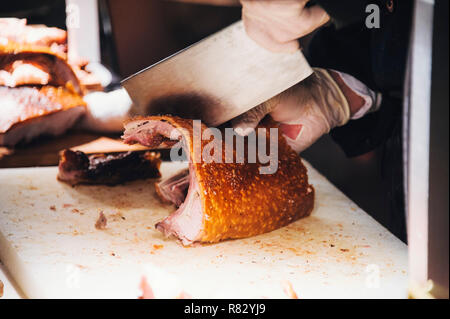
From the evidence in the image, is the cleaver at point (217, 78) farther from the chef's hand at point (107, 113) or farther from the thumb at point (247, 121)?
the chef's hand at point (107, 113)

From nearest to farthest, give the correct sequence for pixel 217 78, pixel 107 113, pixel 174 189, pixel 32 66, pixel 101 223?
pixel 217 78 < pixel 101 223 < pixel 174 189 < pixel 32 66 < pixel 107 113

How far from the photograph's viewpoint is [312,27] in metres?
1.19

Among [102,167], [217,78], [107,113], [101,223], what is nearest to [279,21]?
[217,78]

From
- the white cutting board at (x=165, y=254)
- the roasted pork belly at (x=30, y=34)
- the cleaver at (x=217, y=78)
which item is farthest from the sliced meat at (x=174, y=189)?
the roasted pork belly at (x=30, y=34)

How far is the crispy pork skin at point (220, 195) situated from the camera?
1.38 m

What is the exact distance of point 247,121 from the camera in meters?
1.52

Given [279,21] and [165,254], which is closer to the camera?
[279,21]

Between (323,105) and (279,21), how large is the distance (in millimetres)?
665

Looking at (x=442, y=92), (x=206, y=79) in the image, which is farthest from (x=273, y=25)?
(x=442, y=92)

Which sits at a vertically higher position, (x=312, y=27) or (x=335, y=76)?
(x=312, y=27)

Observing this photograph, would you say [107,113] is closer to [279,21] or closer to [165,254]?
[165,254]

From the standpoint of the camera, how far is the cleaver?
4.09 ft
